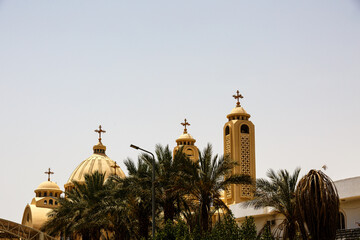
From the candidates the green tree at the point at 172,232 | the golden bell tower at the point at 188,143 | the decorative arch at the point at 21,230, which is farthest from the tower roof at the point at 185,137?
the green tree at the point at 172,232

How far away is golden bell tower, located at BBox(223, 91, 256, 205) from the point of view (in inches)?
1740

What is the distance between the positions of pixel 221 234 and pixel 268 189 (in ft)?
16.5

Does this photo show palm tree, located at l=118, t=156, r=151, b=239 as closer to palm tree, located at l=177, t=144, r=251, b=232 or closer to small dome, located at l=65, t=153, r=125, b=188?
palm tree, located at l=177, t=144, r=251, b=232

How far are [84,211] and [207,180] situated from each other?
10.5 meters

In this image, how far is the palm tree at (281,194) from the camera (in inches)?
1054

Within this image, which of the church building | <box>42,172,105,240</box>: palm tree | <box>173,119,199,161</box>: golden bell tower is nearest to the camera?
the church building

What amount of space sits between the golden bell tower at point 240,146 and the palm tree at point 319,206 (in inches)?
971

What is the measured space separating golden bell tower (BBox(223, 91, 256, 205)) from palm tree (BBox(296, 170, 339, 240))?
24.7 m

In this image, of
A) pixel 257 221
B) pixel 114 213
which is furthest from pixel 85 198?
pixel 257 221

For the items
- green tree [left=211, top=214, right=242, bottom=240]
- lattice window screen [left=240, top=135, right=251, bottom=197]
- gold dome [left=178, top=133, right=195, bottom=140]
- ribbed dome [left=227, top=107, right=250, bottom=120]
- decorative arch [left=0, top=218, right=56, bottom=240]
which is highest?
gold dome [left=178, top=133, right=195, bottom=140]

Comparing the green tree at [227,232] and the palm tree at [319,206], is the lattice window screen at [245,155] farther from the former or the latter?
the palm tree at [319,206]

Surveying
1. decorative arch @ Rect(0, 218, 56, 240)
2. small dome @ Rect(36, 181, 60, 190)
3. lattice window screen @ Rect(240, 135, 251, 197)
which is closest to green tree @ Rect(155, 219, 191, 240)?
decorative arch @ Rect(0, 218, 56, 240)

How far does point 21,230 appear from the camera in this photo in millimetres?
43844

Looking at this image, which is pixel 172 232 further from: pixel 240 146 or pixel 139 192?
pixel 240 146
